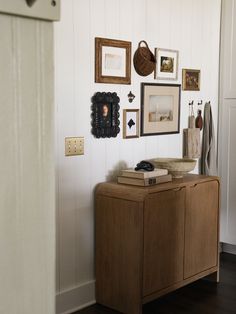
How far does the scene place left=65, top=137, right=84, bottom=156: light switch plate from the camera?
293cm

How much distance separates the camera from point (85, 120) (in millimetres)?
3035

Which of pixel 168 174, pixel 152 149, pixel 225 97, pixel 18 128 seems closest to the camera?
pixel 18 128

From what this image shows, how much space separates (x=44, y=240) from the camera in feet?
2.83

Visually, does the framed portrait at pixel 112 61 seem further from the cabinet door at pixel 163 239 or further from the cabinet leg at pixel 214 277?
the cabinet leg at pixel 214 277

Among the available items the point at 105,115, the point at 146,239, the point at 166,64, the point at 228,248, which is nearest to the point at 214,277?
the point at 228,248

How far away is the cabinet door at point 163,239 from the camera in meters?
2.93

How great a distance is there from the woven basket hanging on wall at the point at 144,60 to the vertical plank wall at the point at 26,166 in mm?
2556

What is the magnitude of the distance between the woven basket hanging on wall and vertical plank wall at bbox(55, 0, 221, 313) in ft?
0.16

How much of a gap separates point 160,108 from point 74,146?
940 millimetres

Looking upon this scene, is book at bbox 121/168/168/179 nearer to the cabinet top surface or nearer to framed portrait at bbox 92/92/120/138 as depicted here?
the cabinet top surface

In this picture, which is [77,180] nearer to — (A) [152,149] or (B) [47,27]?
(A) [152,149]

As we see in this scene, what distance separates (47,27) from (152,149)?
2796 millimetres

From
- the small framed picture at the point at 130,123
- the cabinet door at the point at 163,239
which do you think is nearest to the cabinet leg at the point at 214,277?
the cabinet door at the point at 163,239

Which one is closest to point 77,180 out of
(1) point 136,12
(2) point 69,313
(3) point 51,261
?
(2) point 69,313
